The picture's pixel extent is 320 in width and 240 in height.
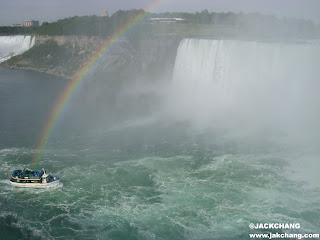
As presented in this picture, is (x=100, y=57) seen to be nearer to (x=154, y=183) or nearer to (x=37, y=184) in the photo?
(x=37, y=184)

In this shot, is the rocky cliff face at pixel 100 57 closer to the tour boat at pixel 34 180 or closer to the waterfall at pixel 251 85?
the waterfall at pixel 251 85

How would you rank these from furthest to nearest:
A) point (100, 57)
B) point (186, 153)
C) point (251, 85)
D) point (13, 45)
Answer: point (13, 45), point (100, 57), point (251, 85), point (186, 153)

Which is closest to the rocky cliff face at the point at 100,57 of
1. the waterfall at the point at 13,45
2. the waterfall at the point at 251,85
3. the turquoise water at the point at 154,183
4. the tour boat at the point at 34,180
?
the waterfall at the point at 13,45

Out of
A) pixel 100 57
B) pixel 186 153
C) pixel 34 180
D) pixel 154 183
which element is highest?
pixel 100 57

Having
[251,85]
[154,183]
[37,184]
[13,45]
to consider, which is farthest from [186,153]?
[13,45]

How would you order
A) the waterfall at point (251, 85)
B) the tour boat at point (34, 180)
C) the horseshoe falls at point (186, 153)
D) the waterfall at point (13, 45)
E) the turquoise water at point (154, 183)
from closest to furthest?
the turquoise water at point (154, 183) → the horseshoe falls at point (186, 153) → the tour boat at point (34, 180) → the waterfall at point (251, 85) → the waterfall at point (13, 45)

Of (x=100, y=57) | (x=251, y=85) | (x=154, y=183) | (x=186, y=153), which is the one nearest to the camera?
(x=154, y=183)
